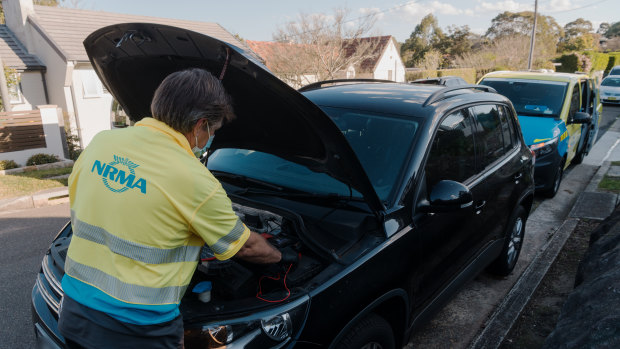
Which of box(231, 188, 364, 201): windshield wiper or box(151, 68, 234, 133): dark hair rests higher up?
box(151, 68, 234, 133): dark hair

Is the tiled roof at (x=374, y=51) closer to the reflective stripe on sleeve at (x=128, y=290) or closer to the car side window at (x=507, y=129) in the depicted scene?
the car side window at (x=507, y=129)

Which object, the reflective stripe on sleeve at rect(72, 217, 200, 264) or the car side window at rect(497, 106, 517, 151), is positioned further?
the car side window at rect(497, 106, 517, 151)

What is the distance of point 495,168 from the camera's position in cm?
354

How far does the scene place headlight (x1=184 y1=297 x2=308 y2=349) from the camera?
5.67 ft

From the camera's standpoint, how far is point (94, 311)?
1574 millimetres

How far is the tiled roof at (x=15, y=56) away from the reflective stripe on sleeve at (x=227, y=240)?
18831 mm

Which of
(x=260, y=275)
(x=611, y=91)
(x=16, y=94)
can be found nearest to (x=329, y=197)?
(x=260, y=275)

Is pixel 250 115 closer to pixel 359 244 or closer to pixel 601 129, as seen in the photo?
pixel 359 244

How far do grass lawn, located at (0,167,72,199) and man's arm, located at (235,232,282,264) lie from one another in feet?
24.5

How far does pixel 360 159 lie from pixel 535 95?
608 cm

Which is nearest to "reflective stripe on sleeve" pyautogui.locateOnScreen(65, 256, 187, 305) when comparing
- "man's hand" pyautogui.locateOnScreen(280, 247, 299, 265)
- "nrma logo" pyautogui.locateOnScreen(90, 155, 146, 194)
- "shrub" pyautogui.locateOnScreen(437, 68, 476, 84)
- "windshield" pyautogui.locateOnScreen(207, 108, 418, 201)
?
"nrma logo" pyautogui.locateOnScreen(90, 155, 146, 194)

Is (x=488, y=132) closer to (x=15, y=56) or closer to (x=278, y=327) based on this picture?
(x=278, y=327)

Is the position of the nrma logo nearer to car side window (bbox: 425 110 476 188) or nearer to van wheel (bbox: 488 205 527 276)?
car side window (bbox: 425 110 476 188)

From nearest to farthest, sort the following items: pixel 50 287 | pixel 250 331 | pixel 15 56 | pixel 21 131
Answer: pixel 250 331
pixel 50 287
pixel 21 131
pixel 15 56
